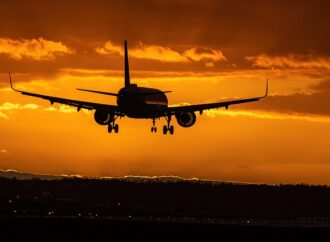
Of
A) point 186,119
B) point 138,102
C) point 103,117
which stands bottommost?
point 186,119

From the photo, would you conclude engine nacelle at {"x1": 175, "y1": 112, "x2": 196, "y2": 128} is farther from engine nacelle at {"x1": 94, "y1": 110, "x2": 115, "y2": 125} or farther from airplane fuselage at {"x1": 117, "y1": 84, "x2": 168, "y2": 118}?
engine nacelle at {"x1": 94, "y1": 110, "x2": 115, "y2": 125}

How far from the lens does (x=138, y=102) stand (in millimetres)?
171875

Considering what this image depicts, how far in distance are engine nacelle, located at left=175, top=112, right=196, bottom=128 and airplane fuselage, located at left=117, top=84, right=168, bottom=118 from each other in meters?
6.50

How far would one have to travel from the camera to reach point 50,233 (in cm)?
13850

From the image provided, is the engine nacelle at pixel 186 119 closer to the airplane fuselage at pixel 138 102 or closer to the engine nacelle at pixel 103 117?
the airplane fuselage at pixel 138 102

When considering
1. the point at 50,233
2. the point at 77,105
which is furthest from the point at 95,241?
→ the point at 77,105

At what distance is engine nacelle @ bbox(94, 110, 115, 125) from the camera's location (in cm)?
17875

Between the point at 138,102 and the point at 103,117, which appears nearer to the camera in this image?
the point at 138,102

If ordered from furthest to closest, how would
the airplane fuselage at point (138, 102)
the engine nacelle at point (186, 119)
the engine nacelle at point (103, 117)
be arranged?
the engine nacelle at point (186, 119) < the engine nacelle at point (103, 117) < the airplane fuselage at point (138, 102)

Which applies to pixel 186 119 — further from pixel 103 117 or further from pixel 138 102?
pixel 103 117

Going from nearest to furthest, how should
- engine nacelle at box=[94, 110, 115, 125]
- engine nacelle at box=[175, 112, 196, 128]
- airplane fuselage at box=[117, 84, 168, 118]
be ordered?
1. airplane fuselage at box=[117, 84, 168, 118]
2. engine nacelle at box=[94, 110, 115, 125]
3. engine nacelle at box=[175, 112, 196, 128]

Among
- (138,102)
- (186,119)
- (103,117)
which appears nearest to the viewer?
(138,102)

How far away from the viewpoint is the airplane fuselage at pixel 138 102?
17138cm

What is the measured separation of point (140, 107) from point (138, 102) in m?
0.90
